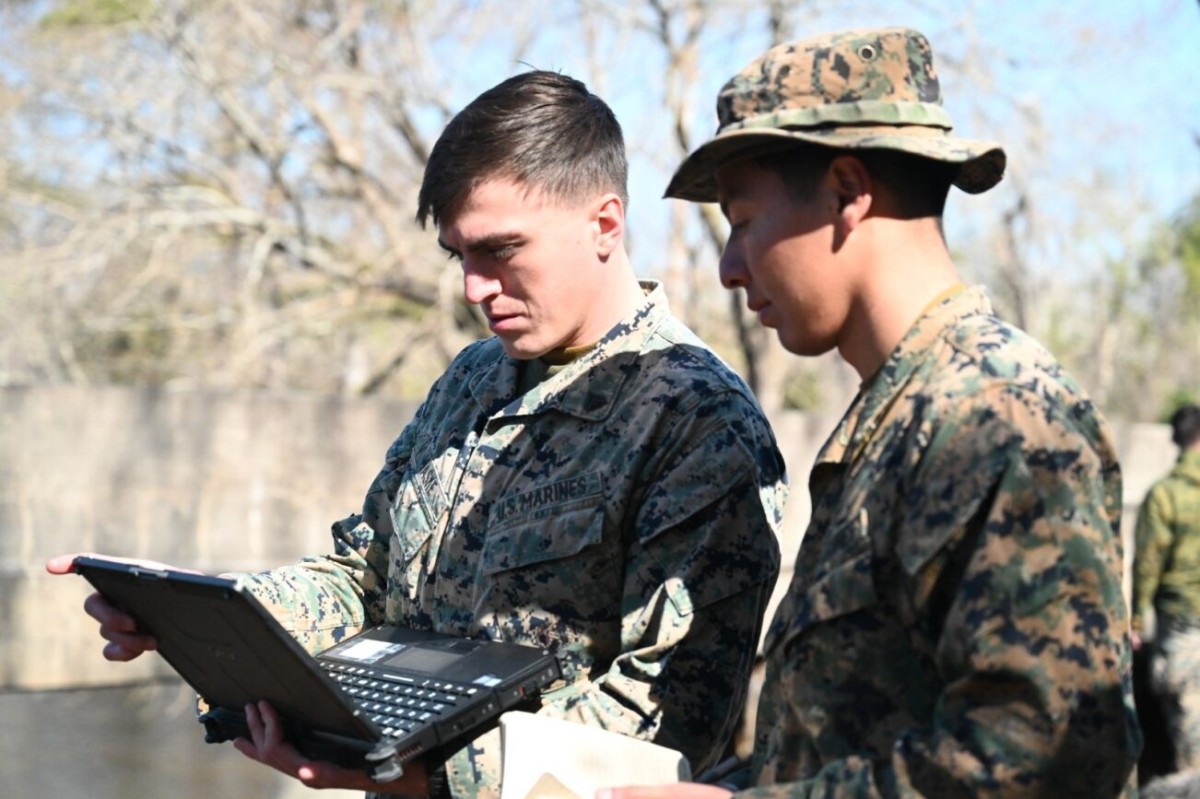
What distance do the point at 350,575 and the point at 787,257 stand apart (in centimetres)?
129

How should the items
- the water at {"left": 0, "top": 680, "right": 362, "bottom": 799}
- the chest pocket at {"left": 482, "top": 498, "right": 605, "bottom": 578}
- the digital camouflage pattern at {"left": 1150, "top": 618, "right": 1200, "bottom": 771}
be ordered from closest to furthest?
the chest pocket at {"left": 482, "top": 498, "right": 605, "bottom": 578}
the digital camouflage pattern at {"left": 1150, "top": 618, "right": 1200, "bottom": 771}
the water at {"left": 0, "top": 680, "right": 362, "bottom": 799}

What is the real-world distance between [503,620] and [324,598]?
1.65ft

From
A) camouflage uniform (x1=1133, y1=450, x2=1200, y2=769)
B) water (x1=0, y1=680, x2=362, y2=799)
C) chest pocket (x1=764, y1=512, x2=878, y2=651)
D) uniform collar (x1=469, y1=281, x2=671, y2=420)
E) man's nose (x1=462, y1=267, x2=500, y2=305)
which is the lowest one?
water (x1=0, y1=680, x2=362, y2=799)

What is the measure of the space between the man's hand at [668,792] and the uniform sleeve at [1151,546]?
5.99 meters

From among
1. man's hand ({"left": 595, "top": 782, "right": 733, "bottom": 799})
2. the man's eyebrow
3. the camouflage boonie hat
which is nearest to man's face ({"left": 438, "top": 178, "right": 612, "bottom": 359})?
the man's eyebrow

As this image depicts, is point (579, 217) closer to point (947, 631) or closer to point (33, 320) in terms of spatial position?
point (947, 631)

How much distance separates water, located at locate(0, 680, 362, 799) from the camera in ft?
21.7

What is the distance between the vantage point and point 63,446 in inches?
256

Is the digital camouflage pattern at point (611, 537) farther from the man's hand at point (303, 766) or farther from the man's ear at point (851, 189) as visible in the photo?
the man's ear at point (851, 189)

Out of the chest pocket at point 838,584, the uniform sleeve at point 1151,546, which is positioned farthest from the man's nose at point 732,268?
the uniform sleeve at point 1151,546

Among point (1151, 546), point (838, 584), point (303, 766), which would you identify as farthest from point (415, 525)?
point (1151, 546)

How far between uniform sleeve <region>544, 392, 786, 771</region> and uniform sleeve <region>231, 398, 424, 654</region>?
2.04 feet

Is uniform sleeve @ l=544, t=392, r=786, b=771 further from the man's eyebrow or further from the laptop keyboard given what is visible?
the man's eyebrow

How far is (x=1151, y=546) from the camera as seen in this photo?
701 cm
